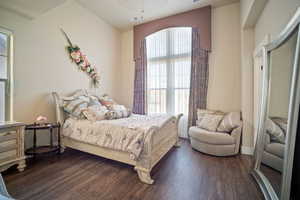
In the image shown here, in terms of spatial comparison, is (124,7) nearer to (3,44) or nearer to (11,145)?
(3,44)

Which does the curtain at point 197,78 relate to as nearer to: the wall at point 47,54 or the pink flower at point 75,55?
the wall at point 47,54

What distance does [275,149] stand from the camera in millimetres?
1455

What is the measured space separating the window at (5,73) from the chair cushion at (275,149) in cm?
371

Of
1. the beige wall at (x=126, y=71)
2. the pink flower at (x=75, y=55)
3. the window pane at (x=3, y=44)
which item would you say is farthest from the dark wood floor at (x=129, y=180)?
the beige wall at (x=126, y=71)

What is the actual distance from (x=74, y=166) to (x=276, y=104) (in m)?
2.95

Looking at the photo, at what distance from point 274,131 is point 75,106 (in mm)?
3107

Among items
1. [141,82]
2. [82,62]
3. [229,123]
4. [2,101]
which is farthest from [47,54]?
[229,123]

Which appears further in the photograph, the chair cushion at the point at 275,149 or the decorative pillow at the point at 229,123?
the decorative pillow at the point at 229,123

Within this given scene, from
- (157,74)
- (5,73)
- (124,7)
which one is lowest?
(5,73)

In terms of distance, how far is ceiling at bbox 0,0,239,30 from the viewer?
219 centimetres

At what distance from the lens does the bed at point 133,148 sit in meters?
1.82

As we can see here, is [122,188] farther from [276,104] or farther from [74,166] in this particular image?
[276,104]

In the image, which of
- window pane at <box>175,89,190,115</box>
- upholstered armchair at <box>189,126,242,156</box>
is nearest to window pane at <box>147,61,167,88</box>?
window pane at <box>175,89,190,115</box>

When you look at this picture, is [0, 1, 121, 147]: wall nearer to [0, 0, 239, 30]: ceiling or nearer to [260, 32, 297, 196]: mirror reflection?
[0, 0, 239, 30]: ceiling
